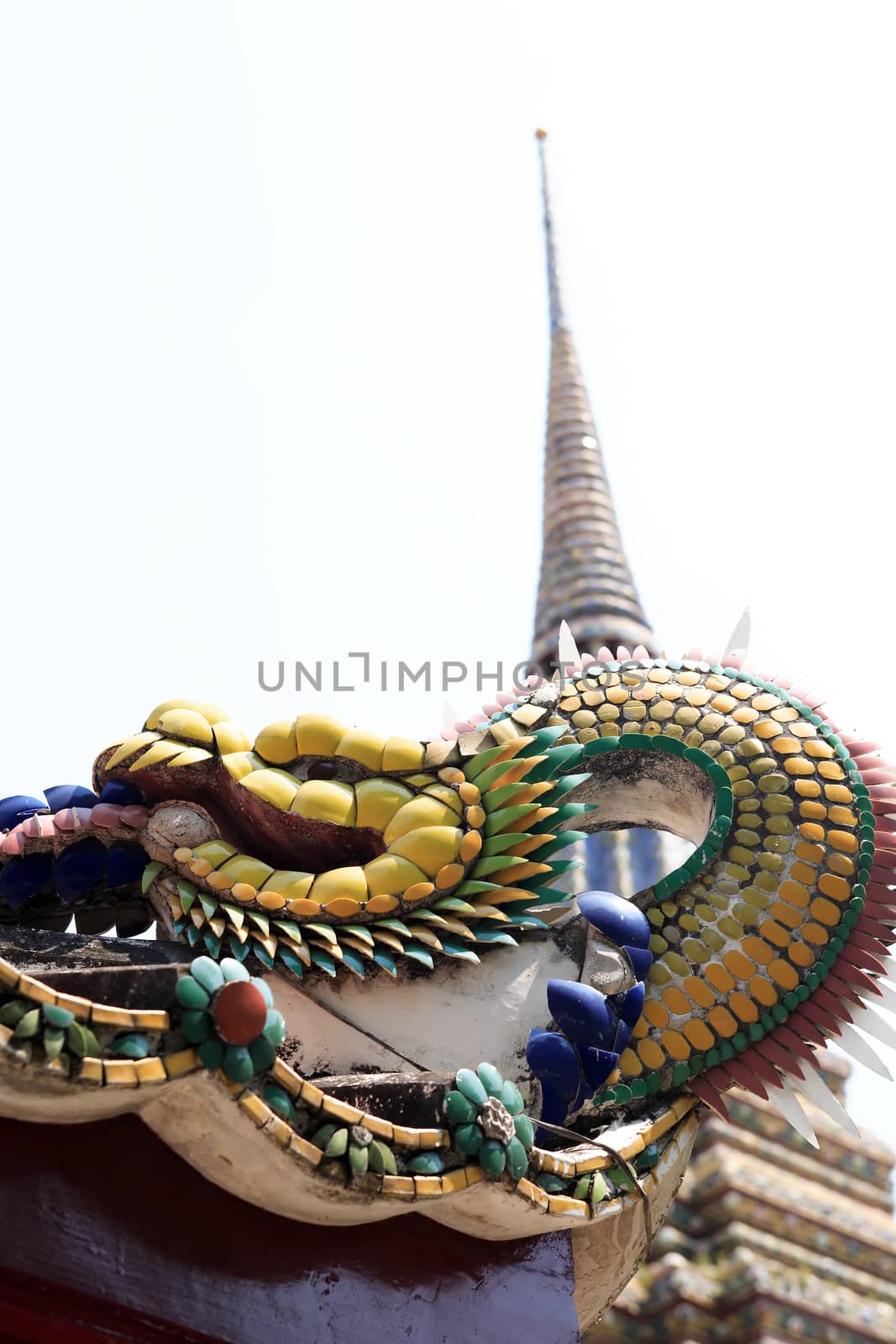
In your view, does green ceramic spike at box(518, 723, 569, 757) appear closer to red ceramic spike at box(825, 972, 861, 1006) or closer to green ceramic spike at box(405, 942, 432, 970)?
green ceramic spike at box(405, 942, 432, 970)

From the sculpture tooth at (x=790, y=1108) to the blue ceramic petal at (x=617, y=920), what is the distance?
2.03 feet

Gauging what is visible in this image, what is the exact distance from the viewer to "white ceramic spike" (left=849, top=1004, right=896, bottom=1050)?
Result: 4.79m

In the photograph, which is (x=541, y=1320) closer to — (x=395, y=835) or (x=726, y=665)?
(x=395, y=835)

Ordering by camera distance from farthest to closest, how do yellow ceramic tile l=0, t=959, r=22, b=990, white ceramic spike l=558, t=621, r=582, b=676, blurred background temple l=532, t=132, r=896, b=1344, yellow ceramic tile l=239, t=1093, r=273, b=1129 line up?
blurred background temple l=532, t=132, r=896, b=1344
white ceramic spike l=558, t=621, r=582, b=676
yellow ceramic tile l=239, t=1093, r=273, b=1129
yellow ceramic tile l=0, t=959, r=22, b=990

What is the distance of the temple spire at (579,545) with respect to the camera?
1603cm

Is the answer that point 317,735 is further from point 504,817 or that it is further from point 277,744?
point 504,817

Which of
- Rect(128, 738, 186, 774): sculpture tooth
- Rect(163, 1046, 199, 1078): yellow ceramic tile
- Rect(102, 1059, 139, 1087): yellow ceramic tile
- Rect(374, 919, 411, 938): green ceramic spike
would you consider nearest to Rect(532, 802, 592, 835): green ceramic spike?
Rect(374, 919, 411, 938): green ceramic spike

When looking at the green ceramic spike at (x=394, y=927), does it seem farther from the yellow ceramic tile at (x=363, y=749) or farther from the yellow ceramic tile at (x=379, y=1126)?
the yellow ceramic tile at (x=379, y=1126)

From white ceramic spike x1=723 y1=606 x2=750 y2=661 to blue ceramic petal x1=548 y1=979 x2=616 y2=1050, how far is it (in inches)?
72.1

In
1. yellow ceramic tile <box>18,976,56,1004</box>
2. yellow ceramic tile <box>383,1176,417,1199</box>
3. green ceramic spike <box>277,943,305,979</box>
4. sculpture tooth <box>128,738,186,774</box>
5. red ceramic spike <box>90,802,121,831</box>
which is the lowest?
yellow ceramic tile <box>383,1176,417,1199</box>

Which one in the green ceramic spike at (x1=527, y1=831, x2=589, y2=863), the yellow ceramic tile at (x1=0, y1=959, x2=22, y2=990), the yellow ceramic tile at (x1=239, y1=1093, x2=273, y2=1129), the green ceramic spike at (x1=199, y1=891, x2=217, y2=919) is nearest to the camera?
the yellow ceramic tile at (x1=0, y1=959, x2=22, y2=990)

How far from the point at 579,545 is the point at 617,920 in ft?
39.4

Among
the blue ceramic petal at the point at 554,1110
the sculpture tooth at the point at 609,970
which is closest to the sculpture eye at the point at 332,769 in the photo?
the sculpture tooth at the point at 609,970

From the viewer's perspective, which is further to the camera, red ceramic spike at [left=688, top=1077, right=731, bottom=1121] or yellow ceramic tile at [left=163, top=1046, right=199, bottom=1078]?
red ceramic spike at [left=688, top=1077, right=731, bottom=1121]
